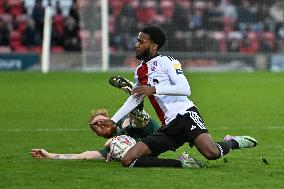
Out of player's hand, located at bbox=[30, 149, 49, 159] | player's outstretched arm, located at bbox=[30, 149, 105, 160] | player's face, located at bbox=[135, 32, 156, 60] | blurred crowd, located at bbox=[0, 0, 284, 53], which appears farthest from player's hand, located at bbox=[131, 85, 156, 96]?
blurred crowd, located at bbox=[0, 0, 284, 53]

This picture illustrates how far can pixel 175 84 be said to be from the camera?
10.2 metres

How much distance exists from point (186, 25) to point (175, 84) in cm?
2200

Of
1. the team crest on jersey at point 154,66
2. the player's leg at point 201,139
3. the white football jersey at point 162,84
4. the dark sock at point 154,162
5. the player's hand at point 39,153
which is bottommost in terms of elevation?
the player's hand at point 39,153

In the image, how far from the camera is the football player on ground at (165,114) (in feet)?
33.1

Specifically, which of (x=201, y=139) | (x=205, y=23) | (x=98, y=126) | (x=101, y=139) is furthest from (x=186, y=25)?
(x=201, y=139)

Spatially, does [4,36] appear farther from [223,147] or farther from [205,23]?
[223,147]

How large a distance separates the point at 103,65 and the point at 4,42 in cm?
448

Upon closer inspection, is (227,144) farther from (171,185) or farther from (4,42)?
(4,42)

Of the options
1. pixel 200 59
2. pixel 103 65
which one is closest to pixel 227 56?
pixel 200 59

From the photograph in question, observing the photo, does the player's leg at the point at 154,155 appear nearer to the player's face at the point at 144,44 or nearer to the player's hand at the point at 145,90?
the player's hand at the point at 145,90

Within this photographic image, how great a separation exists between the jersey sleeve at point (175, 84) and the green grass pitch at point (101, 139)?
84cm

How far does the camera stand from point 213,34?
3231cm

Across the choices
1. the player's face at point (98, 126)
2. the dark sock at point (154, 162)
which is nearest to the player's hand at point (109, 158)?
the player's face at point (98, 126)

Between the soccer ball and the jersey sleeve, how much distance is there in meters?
0.87
